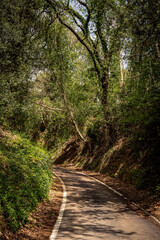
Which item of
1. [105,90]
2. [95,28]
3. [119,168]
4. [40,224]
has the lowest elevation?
[40,224]

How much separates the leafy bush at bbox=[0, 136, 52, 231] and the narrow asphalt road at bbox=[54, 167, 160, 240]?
3.88 feet

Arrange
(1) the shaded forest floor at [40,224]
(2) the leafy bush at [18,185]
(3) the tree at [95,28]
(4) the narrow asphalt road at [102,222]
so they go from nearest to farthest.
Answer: (1) the shaded forest floor at [40,224] → (2) the leafy bush at [18,185] → (4) the narrow asphalt road at [102,222] → (3) the tree at [95,28]

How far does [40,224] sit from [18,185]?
4.62 feet

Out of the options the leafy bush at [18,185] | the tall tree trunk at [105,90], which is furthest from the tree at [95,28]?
the leafy bush at [18,185]

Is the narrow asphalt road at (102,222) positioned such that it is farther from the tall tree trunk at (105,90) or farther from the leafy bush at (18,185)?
the tall tree trunk at (105,90)

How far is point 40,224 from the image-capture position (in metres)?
6.74

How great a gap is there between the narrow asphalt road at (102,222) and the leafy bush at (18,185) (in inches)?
46.6

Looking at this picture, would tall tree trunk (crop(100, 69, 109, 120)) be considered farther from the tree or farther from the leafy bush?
the leafy bush

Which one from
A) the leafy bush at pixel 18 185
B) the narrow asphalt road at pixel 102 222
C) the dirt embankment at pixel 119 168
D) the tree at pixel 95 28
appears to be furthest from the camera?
the tree at pixel 95 28

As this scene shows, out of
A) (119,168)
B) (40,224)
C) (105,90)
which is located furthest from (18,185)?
(105,90)

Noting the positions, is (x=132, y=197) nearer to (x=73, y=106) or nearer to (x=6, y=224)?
(x=6, y=224)

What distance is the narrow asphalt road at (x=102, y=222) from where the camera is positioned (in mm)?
5980

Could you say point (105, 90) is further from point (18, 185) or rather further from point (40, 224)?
point (40, 224)

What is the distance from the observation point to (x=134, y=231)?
21.0 ft
